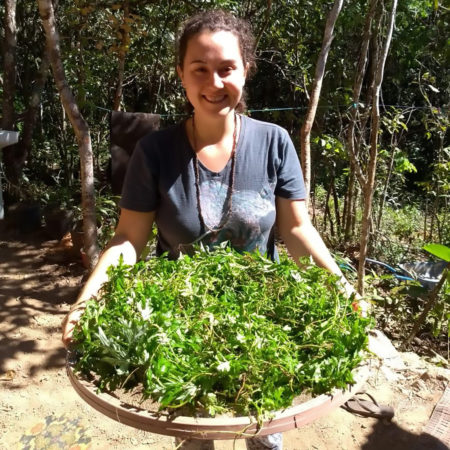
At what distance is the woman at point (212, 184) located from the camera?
170 cm

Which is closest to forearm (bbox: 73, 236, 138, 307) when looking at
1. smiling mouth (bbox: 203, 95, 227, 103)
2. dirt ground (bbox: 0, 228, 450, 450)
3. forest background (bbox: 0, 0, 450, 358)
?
smiling mouth (bbox: 203, 95, 227, 103)

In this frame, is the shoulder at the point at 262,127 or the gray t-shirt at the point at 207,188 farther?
the shoulder at the point at 262,127

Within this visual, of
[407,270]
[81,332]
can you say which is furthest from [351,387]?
[407,270]

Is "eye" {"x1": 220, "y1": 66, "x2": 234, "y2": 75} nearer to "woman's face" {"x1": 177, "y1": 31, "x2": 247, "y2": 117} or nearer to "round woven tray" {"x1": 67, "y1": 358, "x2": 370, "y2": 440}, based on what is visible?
"woman's face" {"x1": 177, "y1": 31, "x2": 247, "y2": 117}

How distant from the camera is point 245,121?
1.82 meters

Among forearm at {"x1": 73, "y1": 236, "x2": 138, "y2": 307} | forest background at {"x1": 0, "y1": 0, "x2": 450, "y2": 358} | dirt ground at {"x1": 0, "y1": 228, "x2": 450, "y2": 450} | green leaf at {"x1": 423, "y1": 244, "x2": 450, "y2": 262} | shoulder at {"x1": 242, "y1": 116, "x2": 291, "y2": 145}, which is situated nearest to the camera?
forearm at {"x1": 73, "y1": 236, "x2": 138, "y2": 307}

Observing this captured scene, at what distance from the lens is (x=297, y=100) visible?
7.03m

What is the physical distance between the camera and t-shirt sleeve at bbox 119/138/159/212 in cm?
170

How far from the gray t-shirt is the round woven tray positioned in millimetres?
725

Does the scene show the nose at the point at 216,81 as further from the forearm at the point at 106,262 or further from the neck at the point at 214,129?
the forearm at the point at 106,262

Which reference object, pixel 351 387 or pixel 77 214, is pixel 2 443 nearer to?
pixel 351 387

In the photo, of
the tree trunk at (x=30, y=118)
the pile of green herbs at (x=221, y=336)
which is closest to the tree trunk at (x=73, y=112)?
the pile of green herbs at (x=221, y=336)

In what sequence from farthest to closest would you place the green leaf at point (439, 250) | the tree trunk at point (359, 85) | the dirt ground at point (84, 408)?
1. the tree trunk at point (359, 85)
2. the green leaf at point (439, 250)
3. the dirt ground at point (84, 408)

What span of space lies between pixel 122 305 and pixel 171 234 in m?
0.55
